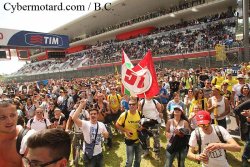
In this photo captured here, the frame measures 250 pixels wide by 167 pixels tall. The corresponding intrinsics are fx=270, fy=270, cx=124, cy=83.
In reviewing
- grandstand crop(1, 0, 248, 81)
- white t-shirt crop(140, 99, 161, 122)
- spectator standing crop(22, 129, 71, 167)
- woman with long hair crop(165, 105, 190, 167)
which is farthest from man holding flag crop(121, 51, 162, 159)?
grandstand crop(1, 0, 248, 81)

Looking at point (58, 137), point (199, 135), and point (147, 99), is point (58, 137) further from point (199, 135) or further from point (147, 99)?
point (147, 99)

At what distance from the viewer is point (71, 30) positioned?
58219 mm

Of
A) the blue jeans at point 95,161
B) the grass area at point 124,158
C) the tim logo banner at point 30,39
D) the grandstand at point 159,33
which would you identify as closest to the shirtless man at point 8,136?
the blue jeans at point 95,161

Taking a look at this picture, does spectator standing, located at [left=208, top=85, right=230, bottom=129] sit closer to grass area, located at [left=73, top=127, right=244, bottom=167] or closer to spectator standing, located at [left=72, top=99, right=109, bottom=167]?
grass area, located at [left=73, top=127, right=244, bottom=167]

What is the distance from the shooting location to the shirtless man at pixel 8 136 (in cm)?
252

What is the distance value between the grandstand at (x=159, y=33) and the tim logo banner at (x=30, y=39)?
3.48 feet

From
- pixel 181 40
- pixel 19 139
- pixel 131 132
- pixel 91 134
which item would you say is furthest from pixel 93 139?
A: pixel 181 40

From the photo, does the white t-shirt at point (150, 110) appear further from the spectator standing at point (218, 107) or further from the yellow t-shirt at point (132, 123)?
the spectator standing at point (218, 107)

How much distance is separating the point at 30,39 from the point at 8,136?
21264mm

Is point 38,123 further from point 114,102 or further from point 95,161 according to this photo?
point 114,102

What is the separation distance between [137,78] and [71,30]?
53426mm

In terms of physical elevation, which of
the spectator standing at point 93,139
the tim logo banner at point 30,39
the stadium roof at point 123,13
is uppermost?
the stadium roof at point 123,13

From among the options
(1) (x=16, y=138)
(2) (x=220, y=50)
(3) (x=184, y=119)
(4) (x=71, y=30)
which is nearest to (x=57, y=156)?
(1) (x=16, y=138)

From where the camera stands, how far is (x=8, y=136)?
264 cm
